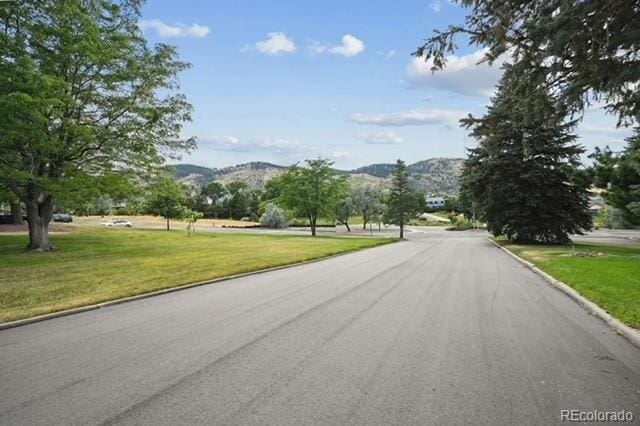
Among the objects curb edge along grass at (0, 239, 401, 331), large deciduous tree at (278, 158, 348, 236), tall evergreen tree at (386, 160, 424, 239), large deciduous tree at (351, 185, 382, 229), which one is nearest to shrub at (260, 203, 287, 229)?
large deciduous tree at (351, 185, 382, 229)

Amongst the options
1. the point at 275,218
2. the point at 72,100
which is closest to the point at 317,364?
the point at 72,100

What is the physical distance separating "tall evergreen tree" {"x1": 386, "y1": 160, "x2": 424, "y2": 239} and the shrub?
766 inches

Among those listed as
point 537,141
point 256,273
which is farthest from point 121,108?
point 537,141

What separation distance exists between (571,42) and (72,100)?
691 inches

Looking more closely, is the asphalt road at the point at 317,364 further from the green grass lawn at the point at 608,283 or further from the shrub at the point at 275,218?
the shrub at the point at 275,218

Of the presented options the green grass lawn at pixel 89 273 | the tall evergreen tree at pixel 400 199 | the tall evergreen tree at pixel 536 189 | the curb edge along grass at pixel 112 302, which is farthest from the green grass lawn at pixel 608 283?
the tall evergreen tree at pixel 400 199

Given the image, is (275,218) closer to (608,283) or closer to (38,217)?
(38,217)

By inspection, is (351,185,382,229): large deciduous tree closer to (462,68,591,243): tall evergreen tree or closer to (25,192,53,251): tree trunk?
(462,68,591,243): tall evergreen tree

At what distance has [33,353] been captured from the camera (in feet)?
17.6

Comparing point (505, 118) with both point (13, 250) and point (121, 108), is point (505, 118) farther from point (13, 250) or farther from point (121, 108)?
point (13, 250)

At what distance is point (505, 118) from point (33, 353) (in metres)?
9.21

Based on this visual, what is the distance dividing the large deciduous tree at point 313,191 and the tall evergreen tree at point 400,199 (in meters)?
5.80

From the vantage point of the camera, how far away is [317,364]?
4.87 m

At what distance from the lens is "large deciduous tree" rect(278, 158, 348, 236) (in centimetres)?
4797
